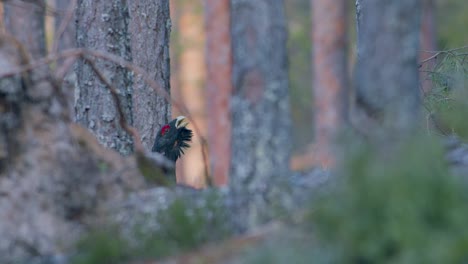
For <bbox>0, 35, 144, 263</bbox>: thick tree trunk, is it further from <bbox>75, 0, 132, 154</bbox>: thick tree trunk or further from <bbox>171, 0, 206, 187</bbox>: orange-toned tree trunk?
<bbox>171, 0, 206, 187</bbox>: orange-toned tree trunk

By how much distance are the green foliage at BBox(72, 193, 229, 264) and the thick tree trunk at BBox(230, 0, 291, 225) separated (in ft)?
0.93

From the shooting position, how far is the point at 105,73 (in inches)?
303

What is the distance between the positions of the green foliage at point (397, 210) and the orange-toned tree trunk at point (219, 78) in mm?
13999

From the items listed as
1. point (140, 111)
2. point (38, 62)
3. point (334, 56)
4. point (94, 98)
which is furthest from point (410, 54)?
point (334, 56)

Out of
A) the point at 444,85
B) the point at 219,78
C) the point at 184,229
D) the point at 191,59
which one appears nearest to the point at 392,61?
the point at 184,229

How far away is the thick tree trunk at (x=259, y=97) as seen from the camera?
516cm

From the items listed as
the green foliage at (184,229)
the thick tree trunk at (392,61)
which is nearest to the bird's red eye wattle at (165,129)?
the green foliage at (184,229)

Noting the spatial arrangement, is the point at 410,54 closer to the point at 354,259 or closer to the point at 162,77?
the point at 354,259

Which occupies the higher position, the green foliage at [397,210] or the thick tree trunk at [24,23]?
the thick tree trunk at [24,23]

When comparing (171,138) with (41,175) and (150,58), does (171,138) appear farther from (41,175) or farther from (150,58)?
(41,175)

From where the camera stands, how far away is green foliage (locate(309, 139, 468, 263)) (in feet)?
12.6

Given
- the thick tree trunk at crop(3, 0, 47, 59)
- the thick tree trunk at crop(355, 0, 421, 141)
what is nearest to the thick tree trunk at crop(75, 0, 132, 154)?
the thick tree trunk at crop(355, 0, 421, 141)

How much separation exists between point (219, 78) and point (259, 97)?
13460 mm

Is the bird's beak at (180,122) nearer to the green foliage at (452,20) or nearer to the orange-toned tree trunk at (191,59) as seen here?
the green foliage at (452,20)
